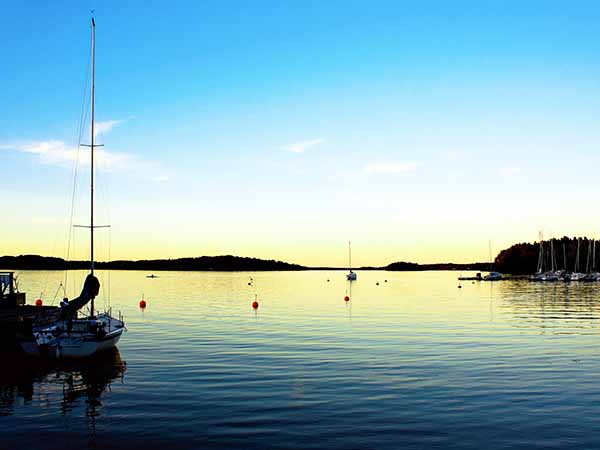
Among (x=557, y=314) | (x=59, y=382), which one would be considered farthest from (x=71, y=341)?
(x=557, y=314)

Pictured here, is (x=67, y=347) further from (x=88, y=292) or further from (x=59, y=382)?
(x=88, y=292)

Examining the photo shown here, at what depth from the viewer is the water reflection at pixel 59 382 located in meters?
24.9

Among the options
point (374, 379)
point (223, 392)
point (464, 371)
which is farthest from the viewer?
point (464, 371)

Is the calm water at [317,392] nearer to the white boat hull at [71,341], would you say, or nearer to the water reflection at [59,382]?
the water reflection at [59,382]

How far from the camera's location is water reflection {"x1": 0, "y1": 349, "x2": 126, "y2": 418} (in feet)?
81.6

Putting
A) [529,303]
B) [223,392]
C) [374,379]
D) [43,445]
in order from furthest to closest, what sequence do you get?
1. [529,303]
2. [374,379]
3. [223,392]
4. [43,445]

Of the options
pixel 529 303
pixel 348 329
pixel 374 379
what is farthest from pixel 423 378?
pixel 529 303

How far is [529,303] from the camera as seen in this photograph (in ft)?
289

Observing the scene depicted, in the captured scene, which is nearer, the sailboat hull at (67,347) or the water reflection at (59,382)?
the water reflection at (59,382)

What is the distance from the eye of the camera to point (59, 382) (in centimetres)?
2975

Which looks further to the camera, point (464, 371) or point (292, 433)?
point (464, 371)

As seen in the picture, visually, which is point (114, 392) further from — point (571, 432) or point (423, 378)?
point (571, 432)

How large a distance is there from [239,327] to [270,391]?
29.0 metres

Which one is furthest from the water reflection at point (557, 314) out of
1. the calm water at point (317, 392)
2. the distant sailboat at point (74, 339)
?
the distant sailboat at point (74, 339)
